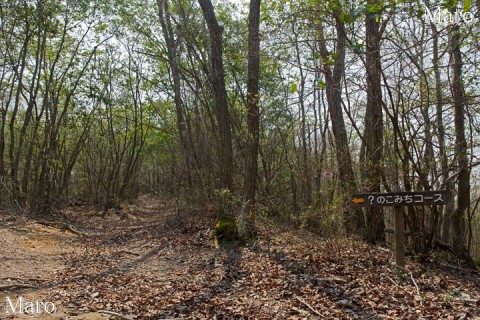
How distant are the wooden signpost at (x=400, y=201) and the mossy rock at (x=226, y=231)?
386cm

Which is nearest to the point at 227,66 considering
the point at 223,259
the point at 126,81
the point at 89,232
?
the point at 126,81

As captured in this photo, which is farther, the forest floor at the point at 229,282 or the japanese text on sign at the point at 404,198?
the japanese text on sign at the point at 404,198

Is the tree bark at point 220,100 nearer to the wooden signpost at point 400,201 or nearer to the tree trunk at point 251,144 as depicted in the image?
the tree trunk at point 251,144

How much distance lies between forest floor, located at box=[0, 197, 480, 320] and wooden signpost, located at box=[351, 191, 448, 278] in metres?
0.36

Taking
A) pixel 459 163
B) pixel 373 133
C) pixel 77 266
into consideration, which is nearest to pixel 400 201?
pixel 459 163

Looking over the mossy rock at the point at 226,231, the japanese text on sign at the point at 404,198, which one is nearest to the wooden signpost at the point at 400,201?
the japanese text on sign at the point at 404,198

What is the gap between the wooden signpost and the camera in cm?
547

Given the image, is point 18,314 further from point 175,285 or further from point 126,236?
point 126,236

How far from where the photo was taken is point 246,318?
4602mm

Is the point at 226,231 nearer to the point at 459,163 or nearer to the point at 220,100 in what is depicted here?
the point at 220,100

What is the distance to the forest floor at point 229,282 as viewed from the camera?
475 centimetres

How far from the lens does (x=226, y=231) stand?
30.3 feet

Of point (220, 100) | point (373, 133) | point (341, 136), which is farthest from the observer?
point (220, 100)

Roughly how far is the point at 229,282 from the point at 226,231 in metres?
3.04
